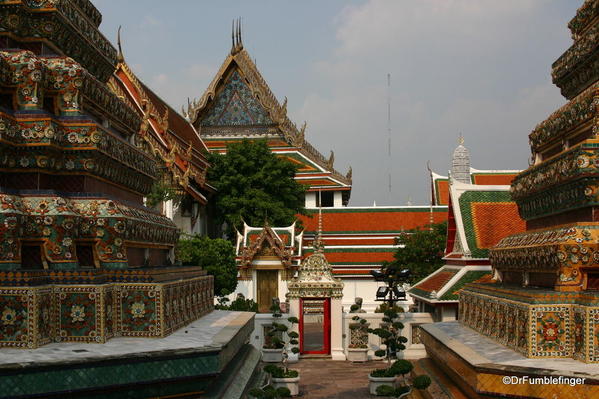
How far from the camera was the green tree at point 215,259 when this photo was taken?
2184cm

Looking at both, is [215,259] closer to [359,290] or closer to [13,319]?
[359,290]

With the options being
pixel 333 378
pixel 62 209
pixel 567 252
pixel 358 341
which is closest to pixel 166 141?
pixel 358 341

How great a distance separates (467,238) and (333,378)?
5.05 metres

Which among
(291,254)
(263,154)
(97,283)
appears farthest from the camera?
(263,154)

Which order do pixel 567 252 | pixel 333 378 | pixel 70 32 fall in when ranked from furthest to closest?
pixel 333 378
pixel 70 32
pixel 567 252

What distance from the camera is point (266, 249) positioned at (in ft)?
93.1

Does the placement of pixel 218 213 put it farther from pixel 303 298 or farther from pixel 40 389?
pixel 40 389

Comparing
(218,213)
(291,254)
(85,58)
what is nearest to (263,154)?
(218,213)

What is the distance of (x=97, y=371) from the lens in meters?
6.12

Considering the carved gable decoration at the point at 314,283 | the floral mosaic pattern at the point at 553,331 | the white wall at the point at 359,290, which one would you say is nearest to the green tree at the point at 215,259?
the carved gable decoration at the point at 314,283

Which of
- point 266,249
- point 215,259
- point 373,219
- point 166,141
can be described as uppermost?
Result: point 166,141

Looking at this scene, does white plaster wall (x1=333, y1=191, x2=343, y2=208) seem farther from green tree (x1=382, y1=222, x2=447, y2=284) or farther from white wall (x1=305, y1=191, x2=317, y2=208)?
green tree (x1=382, y1=222, x2=447, y2=284)

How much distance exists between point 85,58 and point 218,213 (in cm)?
2290

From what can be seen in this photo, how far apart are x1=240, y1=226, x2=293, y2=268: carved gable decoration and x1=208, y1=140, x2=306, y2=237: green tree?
1.68 metres
